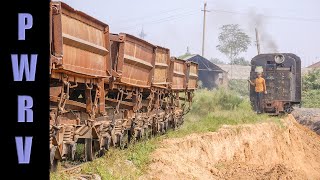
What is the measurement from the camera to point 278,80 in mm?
20812

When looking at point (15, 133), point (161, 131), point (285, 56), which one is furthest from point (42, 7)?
point (285, 56)

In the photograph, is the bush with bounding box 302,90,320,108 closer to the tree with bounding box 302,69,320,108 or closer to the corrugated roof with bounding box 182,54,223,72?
the tree with bounding box 302,69,320,108

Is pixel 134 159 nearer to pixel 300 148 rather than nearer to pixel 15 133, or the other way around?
pixel 15 133

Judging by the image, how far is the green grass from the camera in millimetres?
7020

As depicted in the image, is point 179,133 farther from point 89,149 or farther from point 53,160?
point 53,160

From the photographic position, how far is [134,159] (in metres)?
8.30

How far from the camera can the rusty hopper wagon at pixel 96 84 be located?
→ 247 inches

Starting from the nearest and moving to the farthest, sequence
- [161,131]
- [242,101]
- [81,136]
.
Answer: [81,136]
[161,131]
[242,101]

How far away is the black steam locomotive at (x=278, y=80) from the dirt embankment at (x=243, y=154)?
1054mm

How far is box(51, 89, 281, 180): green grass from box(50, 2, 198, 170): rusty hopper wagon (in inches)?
16.2

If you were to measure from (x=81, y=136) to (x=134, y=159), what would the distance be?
1403mm

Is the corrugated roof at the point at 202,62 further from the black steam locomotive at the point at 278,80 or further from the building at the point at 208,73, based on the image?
the black steam locomotive at the point at 278,80

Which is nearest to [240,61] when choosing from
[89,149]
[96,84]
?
[96,84]

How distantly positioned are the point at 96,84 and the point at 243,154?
8671 millimetres
